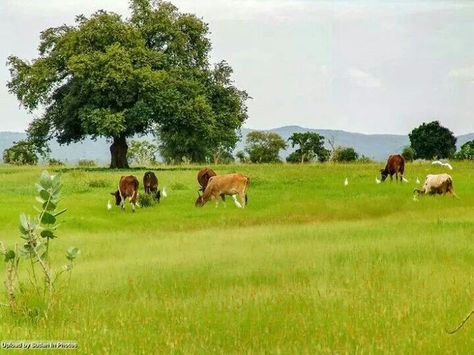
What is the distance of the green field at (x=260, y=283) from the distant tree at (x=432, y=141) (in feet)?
320

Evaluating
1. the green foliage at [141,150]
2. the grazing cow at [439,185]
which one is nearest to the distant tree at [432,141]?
the green foliage at [141,150]

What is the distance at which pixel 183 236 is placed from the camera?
63.8ft

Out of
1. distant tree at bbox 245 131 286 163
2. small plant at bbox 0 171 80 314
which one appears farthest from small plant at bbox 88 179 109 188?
distant tree at bbox 245 131 286 163

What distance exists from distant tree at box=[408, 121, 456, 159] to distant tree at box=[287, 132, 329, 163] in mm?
16129

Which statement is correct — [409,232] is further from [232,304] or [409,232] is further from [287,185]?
Result: [287,185]

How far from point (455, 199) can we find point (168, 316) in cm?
2244

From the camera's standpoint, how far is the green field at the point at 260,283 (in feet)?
25.5

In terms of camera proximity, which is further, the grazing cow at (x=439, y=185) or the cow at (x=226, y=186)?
the grazing cow at (x=439, y=185)

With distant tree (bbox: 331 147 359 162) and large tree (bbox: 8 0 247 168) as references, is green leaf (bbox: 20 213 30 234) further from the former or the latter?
distant tree (bbox: 331 147 359 162)

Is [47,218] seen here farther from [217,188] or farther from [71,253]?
[217,188]

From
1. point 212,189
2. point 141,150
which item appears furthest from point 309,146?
point 212,189

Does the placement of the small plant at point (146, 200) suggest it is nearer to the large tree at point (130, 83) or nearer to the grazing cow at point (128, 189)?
the grazing cow at point (128, 189)

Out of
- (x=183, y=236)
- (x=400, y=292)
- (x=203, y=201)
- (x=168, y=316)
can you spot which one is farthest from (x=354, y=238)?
(x=203, y=201)

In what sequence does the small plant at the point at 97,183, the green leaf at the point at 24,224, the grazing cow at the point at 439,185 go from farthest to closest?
the small plant at the point at 97,183 → the grazing cow at the point at 439,185 → the green leaf at the point at 24,224
